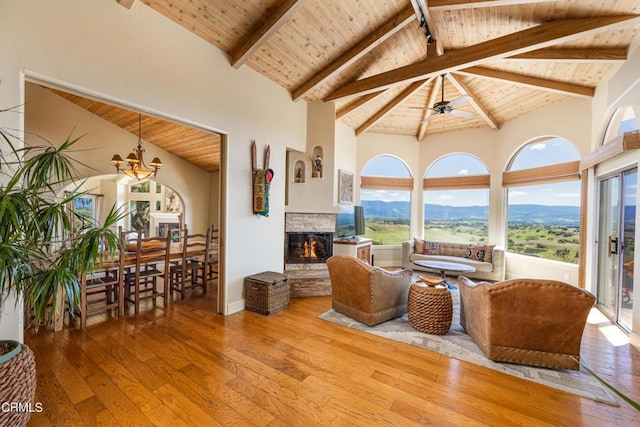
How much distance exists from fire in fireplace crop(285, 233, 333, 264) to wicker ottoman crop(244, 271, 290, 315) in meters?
0.98

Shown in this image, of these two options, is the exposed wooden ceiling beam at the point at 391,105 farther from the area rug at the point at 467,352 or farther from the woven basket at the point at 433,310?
the area rug at the point at 467,352

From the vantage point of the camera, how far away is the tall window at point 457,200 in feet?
19.9

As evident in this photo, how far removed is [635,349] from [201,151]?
7.35 meters

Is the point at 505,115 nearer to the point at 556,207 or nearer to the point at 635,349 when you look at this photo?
the point at 556,207

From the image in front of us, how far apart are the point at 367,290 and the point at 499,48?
3.33m

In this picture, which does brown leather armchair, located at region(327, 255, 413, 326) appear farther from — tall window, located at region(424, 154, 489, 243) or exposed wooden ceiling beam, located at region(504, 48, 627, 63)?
tall window, located at region(424, 154, 489, 243)

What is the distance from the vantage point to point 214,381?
2104 mm

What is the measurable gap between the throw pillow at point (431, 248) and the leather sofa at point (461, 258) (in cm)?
4

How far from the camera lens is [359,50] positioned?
135 inches

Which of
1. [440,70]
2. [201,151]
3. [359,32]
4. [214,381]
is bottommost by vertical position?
[214,381]

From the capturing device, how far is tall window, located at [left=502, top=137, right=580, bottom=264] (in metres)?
4.66

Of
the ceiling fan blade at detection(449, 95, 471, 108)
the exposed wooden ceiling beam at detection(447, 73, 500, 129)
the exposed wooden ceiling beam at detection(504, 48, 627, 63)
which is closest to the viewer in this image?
the exposed wooden ceiling beam at detection(504, 48, 627, 63)

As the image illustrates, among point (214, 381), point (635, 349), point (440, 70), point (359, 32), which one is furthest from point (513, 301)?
point (359, 32)

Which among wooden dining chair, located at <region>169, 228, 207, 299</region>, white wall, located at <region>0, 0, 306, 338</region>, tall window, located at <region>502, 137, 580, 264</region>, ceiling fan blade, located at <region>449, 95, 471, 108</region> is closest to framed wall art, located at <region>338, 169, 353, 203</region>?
white wall, located at <region>0, 0, 306, 338</region>
